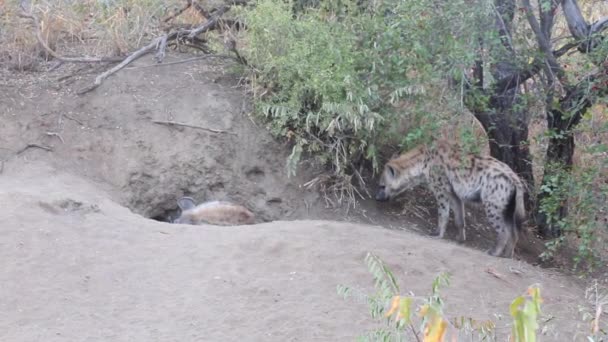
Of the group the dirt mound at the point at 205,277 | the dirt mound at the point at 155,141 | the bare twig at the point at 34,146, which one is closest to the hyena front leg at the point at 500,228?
the dirt mound at the point at 205,277

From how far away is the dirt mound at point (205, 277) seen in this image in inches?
179

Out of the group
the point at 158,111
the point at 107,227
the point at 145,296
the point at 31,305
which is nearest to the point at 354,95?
the point at 158,111

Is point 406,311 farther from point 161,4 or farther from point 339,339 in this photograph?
point 161,4

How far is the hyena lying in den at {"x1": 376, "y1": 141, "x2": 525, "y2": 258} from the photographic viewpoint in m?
7.33

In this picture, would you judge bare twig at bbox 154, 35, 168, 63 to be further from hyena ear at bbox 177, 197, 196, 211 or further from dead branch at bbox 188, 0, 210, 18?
hyena ear at bbox 177, 197, 196, 211

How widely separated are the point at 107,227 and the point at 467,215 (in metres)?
4.19

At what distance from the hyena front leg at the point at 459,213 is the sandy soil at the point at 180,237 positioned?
181 millimetres

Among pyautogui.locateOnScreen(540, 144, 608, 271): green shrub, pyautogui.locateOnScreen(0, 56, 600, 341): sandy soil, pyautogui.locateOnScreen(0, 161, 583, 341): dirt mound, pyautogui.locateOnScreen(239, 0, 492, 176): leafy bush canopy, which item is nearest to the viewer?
pyautogui.locateOnScreen(0, 161, 583, 341): dirt mound

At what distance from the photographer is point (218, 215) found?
7.14 m

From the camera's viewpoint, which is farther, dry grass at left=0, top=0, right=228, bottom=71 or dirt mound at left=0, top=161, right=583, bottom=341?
dry grass at left=0, top=0, right=228, bottom=71

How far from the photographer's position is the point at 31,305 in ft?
15.3

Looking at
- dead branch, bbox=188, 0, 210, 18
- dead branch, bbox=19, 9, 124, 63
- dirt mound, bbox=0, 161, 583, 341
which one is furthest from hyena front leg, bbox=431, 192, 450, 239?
dead branch, bbox=19, 9, 124, 63

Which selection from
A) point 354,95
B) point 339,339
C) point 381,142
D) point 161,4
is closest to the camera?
point 339,339

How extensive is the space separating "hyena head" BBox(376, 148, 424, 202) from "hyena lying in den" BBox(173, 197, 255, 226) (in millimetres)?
1415
